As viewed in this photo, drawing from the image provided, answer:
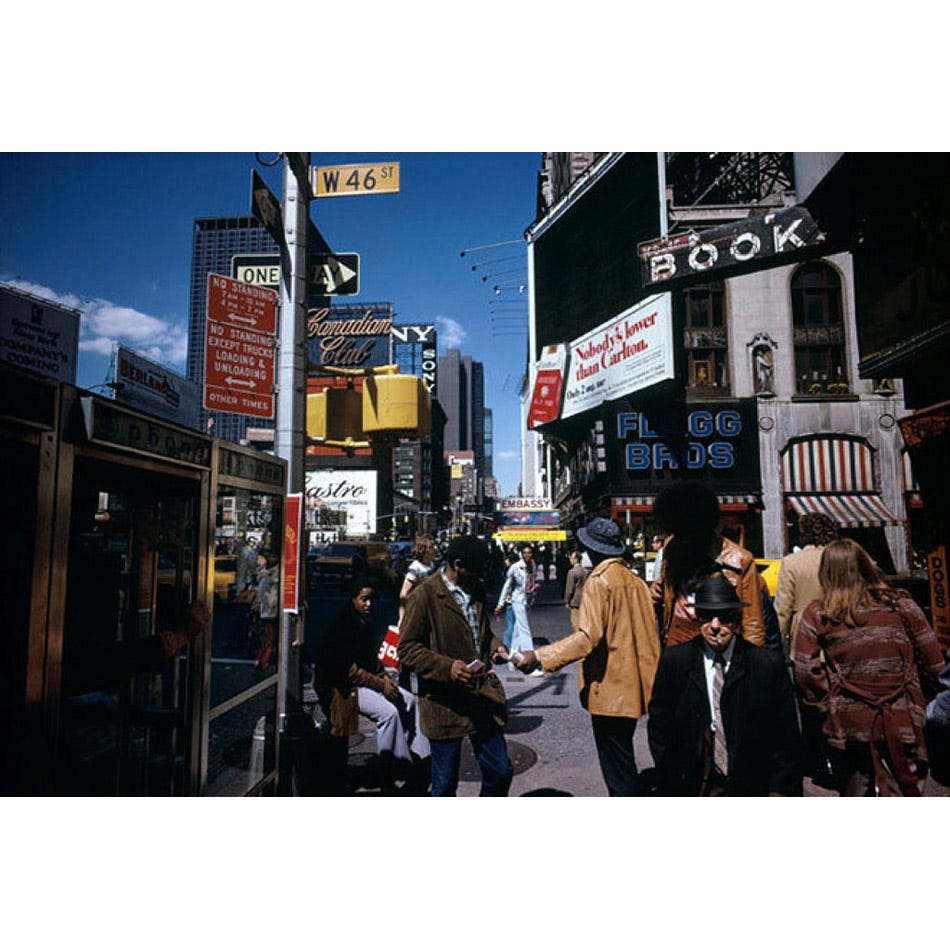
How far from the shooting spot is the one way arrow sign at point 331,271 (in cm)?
521

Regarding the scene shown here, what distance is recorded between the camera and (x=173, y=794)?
3764 mm

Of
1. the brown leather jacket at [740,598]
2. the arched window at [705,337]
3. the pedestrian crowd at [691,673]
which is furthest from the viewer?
the arched window at [705,337]

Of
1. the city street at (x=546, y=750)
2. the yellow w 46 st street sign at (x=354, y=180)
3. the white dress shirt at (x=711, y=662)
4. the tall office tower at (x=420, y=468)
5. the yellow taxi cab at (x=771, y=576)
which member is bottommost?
the city street at (x=546, y=750)

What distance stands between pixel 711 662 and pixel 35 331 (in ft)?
24.0

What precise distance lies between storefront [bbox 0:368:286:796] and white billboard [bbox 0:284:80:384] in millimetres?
3586

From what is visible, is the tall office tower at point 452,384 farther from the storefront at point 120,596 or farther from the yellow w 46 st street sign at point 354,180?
the storefront at point 120,596

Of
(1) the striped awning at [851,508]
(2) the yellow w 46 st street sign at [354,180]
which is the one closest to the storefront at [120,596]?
(2) the yellow w 46 st street sign at [354,180]

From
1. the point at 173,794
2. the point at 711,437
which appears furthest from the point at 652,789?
the point at 711,437

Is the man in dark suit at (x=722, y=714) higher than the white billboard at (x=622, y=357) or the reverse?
the reverse

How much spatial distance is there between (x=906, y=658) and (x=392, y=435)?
3744 mm

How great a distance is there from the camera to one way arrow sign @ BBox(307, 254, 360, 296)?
5211 mm

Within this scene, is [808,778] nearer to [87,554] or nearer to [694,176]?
[87,554]

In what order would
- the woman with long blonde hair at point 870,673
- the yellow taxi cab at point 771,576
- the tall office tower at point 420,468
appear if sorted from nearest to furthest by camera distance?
1. the woman with long blonde hair at point 870,673
2. the yellow taxi cab at point 771,576
3. the tall office tower at point 420,468

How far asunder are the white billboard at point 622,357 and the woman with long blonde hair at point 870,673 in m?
12.1
